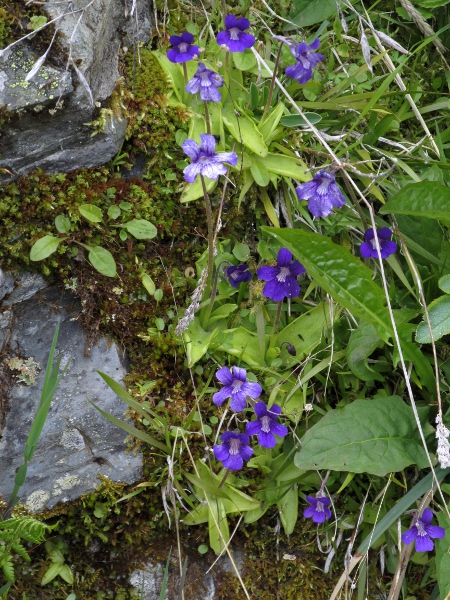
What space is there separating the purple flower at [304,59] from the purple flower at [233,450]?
1611 mm

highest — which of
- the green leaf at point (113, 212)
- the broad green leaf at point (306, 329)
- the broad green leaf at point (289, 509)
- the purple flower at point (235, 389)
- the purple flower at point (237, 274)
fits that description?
the green leaf at point (113, 212)

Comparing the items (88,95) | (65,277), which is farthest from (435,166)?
(65,277)

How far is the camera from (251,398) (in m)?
2.72

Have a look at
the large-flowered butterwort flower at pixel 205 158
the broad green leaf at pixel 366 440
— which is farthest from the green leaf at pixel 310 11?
the broad green leaf at pixel 366 440

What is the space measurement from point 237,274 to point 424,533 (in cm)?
133

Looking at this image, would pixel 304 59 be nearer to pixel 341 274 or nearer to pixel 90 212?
pixel 341 274

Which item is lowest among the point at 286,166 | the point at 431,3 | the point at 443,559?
the point at 443,559

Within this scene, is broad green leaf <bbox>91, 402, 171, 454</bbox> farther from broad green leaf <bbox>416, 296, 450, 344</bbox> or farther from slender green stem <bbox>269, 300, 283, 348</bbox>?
broad green leaf <bbox>416, 296, 450, 344</bbox>

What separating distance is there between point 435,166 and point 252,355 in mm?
1217

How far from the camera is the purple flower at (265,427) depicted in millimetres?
2516

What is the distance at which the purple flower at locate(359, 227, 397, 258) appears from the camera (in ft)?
8.84

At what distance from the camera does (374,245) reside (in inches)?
106

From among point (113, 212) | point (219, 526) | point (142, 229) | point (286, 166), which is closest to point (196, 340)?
point (142, 229)

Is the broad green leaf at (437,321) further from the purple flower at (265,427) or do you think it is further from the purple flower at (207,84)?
the purple flower at (207,84)
